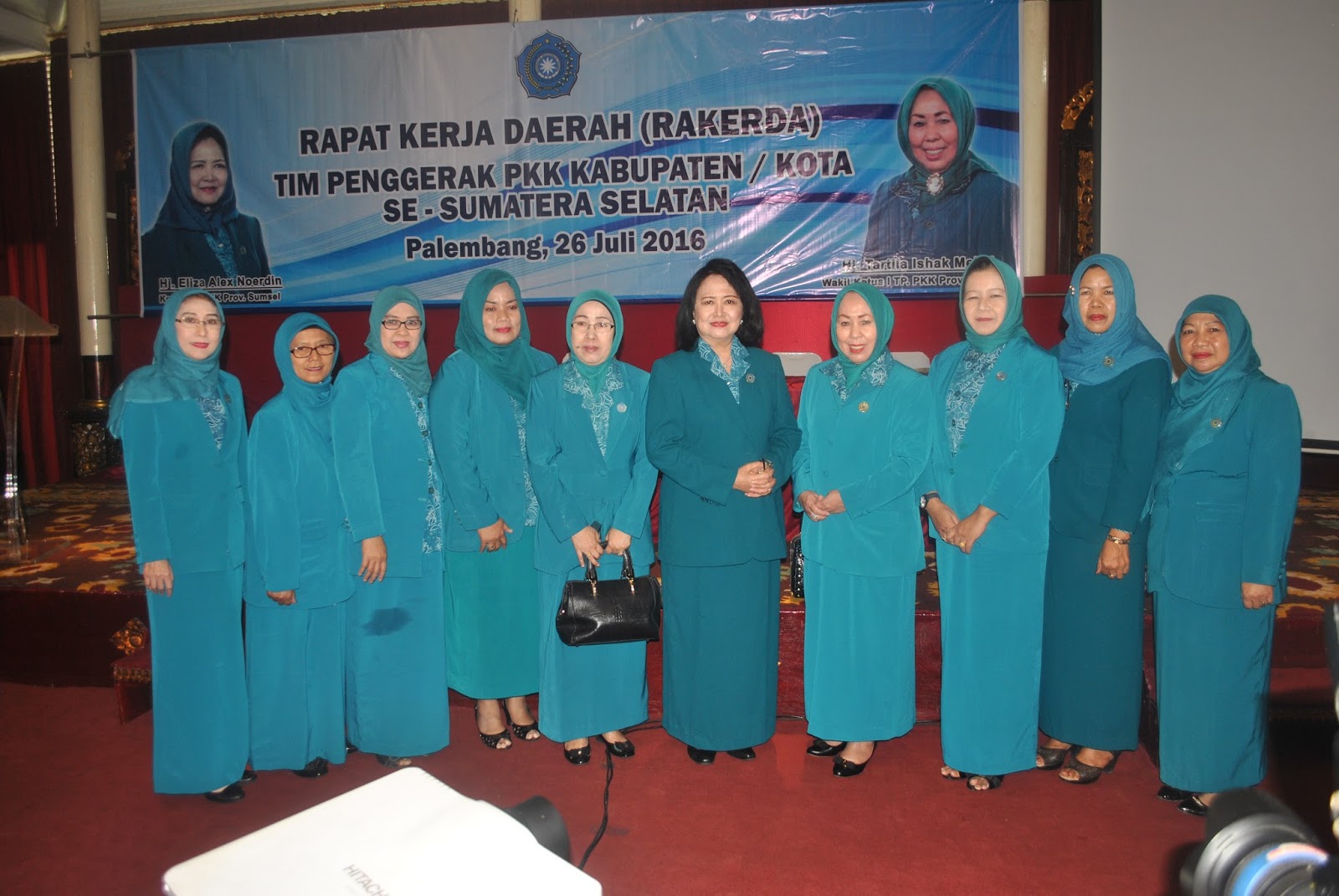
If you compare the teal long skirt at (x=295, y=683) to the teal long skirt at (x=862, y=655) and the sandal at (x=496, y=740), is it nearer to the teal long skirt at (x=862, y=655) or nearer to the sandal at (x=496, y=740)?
the sandal at (x=496, y=740)

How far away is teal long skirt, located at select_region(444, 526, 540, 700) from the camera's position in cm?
285

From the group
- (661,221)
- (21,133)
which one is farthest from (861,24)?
(21,133)

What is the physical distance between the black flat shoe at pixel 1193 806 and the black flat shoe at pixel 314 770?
2564 mm

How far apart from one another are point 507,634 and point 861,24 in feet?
13.0

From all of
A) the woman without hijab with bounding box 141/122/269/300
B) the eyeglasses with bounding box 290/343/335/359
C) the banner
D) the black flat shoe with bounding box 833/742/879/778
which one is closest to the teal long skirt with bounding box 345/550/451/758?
the eyeglasses with bounding box 290/343/335/359

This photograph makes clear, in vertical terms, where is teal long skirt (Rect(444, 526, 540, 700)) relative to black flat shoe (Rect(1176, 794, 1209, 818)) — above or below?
above

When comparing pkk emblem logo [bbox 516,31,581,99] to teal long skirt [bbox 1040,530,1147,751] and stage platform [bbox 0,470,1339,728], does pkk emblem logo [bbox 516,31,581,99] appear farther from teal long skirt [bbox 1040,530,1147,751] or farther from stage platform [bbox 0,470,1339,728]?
teal long skirt [bbox 1040,530,1147,751]

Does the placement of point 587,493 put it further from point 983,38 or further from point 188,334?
point 983,38

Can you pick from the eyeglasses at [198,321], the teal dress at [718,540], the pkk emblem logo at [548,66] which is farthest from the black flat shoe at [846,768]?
the pkk emblem logo at [548,66]

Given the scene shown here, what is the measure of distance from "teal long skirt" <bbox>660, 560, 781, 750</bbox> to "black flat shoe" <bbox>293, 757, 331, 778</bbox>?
3.63 ft

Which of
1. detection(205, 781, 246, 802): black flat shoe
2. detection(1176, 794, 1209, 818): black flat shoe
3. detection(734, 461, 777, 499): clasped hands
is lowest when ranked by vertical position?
detection(1176, 794, 1209, 818): black flat shoe

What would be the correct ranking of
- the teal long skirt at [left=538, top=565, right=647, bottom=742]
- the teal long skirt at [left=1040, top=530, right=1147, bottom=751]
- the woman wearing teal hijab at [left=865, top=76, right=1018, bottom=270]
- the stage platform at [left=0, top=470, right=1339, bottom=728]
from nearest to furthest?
1. the teal long skirt at [left=1040, top=530, right=1147, bottom=751]
2. the teal long skirt at [left=538, top=565, right=647, bottom=742]
3. the stage platform at [left=0, top=470, right=1339, bottom=728]
4. the woman wearing teal hijab at [left=865, top=76, right=1018, bottom=270]

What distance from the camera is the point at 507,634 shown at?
288 cm

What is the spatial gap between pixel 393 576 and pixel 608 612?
71 cm
